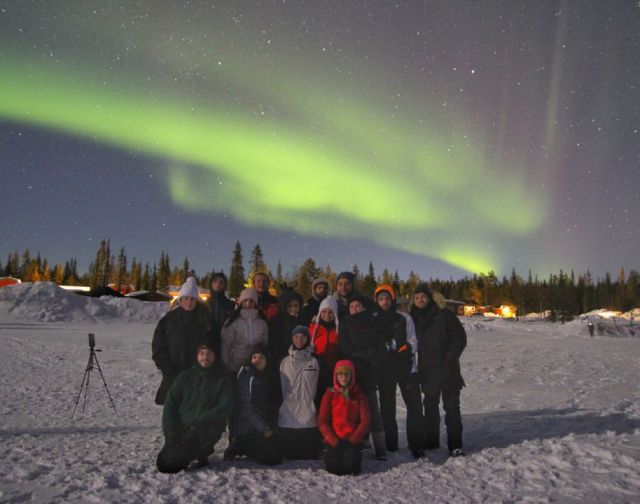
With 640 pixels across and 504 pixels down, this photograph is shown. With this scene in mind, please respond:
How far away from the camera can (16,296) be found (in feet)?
122

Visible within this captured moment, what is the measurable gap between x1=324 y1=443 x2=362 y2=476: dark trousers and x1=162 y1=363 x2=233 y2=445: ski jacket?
4.37 feet

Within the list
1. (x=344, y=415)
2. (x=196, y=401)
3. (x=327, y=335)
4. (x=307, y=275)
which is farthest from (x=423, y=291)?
(x=307, y=275)

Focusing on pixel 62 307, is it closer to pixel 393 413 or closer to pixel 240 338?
pixel 240 338

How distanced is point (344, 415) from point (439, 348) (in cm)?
171

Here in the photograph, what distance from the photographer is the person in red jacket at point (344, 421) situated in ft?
17.5

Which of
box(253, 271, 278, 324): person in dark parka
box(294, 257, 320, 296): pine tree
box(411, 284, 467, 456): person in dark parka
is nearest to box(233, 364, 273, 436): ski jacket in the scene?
box(253, 271, 278, 324): person in dark parka

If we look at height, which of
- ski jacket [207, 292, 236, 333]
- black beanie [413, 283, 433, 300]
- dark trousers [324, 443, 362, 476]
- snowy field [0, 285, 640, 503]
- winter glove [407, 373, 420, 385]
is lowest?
snowy field [0, 285, 640, 503]

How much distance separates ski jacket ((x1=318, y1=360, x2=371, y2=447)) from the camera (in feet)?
18.0

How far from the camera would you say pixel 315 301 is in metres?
7.18

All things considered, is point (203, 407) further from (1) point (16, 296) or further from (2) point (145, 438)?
(1) point (16, 296)

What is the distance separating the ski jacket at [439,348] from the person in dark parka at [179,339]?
2.87m

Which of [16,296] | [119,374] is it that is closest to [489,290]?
[16,296]

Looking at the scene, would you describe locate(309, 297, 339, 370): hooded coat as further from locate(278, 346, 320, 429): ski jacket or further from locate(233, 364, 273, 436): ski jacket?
locate(233, 364, 273, 436): ski jacket

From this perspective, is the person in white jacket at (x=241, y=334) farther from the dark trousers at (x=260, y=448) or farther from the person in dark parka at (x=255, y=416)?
the dark trousers at (x=260, y=448)
